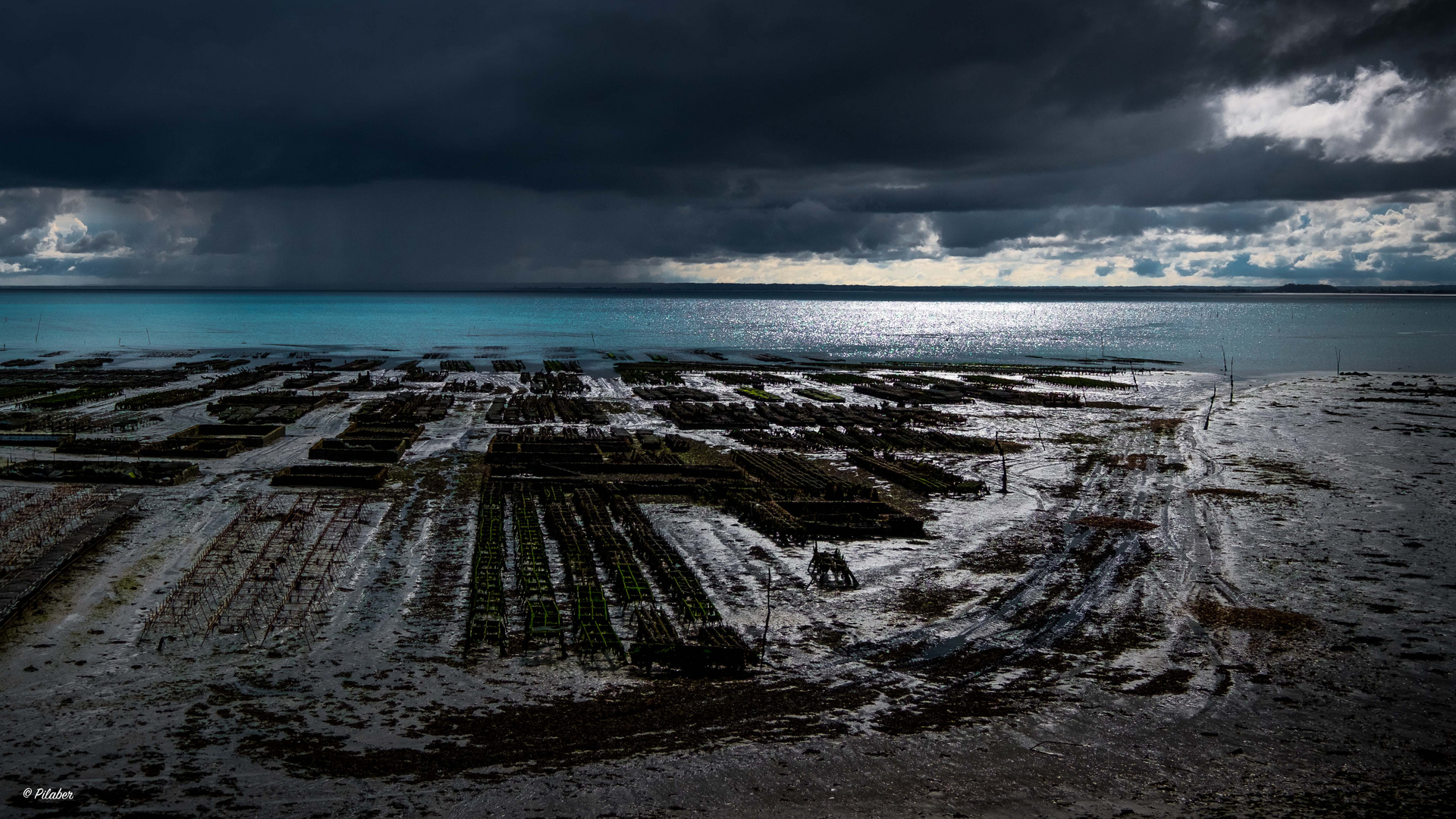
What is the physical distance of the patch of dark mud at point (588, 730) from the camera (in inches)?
586

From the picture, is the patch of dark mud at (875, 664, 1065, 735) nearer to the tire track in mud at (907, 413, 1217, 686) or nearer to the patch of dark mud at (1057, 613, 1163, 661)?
the tire track in mud at (907, 413, 1217, 686)

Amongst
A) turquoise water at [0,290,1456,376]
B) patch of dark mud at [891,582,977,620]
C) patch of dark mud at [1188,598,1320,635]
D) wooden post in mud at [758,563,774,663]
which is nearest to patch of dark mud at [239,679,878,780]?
wooden post in mud at [758,563,774,663]

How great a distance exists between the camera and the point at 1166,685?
18547mm

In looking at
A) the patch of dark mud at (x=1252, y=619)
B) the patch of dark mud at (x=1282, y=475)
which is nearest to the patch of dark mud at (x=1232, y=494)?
the patch of dark mud at (x=1282, y=475)

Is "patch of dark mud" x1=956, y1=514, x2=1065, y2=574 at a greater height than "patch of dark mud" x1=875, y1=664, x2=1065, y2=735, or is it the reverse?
"patch of dark mud" x1=956, y1=514, x2=1065, y2=574

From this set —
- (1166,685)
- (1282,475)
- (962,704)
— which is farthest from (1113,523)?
(962,704)

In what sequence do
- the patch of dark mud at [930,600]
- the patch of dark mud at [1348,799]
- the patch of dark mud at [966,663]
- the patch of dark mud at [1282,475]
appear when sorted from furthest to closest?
the patch of dark mud at [1282,475] < the patch of dark mud at [930,600] < the patch of dark mud at [966,663] < the patch of dark mud at [1348,799]

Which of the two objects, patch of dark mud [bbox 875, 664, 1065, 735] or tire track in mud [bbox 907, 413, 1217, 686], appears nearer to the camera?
patch of dark mud [bbox 875, 664, 1065, 735]

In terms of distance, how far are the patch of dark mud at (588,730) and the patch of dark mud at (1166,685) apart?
19.7ft

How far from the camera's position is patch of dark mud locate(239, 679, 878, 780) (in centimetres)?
1488

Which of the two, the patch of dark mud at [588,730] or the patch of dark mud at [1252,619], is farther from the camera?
the patch of dark mud at [1252,619]

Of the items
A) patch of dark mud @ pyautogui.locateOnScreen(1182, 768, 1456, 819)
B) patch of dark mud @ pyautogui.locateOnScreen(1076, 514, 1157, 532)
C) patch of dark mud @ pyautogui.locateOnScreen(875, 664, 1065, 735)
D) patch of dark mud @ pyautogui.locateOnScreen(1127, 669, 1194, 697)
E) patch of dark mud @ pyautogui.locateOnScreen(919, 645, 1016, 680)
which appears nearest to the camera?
patch of dark mud @ pyautogui.locateOnScreen(1182, 768, 1456, 819)

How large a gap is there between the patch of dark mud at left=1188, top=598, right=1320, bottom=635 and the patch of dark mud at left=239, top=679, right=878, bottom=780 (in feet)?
35.2

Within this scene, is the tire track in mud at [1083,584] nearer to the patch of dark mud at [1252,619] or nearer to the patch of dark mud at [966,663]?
the patch of dark mud at [966,663]
